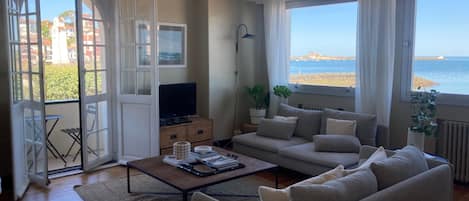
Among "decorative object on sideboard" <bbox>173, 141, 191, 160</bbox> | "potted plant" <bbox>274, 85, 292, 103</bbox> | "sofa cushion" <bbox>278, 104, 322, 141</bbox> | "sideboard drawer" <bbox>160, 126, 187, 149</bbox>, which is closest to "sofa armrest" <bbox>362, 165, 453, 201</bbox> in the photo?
"decorative object on sideboard" <bbox>173, 141, 191, 160</bbox>

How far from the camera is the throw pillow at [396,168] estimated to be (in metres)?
2.33

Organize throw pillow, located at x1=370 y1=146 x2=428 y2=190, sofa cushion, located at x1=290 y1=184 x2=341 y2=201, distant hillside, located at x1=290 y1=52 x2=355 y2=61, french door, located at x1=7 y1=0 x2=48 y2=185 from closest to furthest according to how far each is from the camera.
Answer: sofa cushion, located at x1=290 y1=184 x2=341 y2=201
throw pillow, located at x1=370 y1=146 x2=428 y2=190
french door, located at x1=7 y1=0 x2=48 y2=185
distant hillside, located at x1=290 y1=52 x2=355 y2=61

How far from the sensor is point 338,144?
4.32 metres

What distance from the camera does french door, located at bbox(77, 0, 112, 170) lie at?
15.9 feet

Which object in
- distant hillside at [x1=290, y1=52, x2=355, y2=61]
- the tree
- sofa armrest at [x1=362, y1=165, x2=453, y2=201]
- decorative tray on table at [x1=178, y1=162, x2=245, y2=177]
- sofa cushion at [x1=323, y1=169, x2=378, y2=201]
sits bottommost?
decorative tray on table at [x1=178, y1=162, x2=245, y2=177]

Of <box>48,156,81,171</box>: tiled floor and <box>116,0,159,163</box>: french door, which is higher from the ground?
<box>116,0,159,163</box>: french door

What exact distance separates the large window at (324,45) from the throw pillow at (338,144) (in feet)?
4.04

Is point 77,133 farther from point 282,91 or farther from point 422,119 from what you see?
point 422,119

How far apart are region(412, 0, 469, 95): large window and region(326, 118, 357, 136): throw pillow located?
0.88m

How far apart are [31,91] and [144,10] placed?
1.63 m

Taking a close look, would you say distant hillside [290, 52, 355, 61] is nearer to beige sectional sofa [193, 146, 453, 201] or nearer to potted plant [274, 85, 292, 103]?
potted plant [274, 85, 292, 103]

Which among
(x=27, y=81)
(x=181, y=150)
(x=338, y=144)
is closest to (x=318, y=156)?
(x=338, y=144)

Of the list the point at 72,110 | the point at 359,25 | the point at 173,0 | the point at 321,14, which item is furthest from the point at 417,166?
the point at 72,110

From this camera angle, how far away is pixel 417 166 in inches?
101
